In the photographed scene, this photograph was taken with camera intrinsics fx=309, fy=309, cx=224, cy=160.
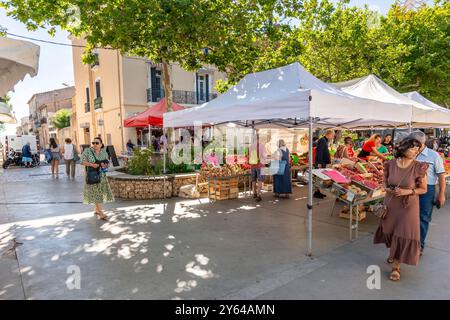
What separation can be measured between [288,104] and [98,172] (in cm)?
388

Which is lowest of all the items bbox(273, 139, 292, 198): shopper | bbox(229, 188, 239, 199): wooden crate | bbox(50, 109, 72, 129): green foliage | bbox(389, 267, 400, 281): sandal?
bbox(389, 267, 400, 281): sandal

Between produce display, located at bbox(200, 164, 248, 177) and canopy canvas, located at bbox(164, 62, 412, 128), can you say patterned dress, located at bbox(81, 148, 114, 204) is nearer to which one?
canopy canvas, located at bbox(164, 62, 412, 128)

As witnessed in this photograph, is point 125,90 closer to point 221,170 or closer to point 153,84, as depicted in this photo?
point 153,84

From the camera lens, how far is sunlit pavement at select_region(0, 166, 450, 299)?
3363 mm

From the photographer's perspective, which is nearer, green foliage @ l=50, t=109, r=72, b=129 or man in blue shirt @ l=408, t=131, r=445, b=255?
man in blue shirt @ l=408, t=131, r=445, b=255

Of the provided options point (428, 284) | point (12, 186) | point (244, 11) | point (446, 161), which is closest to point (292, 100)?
point (428, 284)

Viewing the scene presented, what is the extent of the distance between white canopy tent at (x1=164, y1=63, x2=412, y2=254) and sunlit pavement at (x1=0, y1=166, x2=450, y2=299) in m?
0.73

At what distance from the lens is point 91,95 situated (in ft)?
77.9

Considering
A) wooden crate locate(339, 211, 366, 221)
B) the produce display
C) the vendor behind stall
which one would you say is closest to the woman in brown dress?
wooden crate locate(339, 211, 366, 221)

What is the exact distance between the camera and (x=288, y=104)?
175 inches

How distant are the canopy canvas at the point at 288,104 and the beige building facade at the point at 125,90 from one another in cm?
1370

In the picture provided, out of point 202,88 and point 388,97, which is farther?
point 202,88

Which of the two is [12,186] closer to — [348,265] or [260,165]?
[260,165]

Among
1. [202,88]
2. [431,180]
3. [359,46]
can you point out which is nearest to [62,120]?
[202,88]
